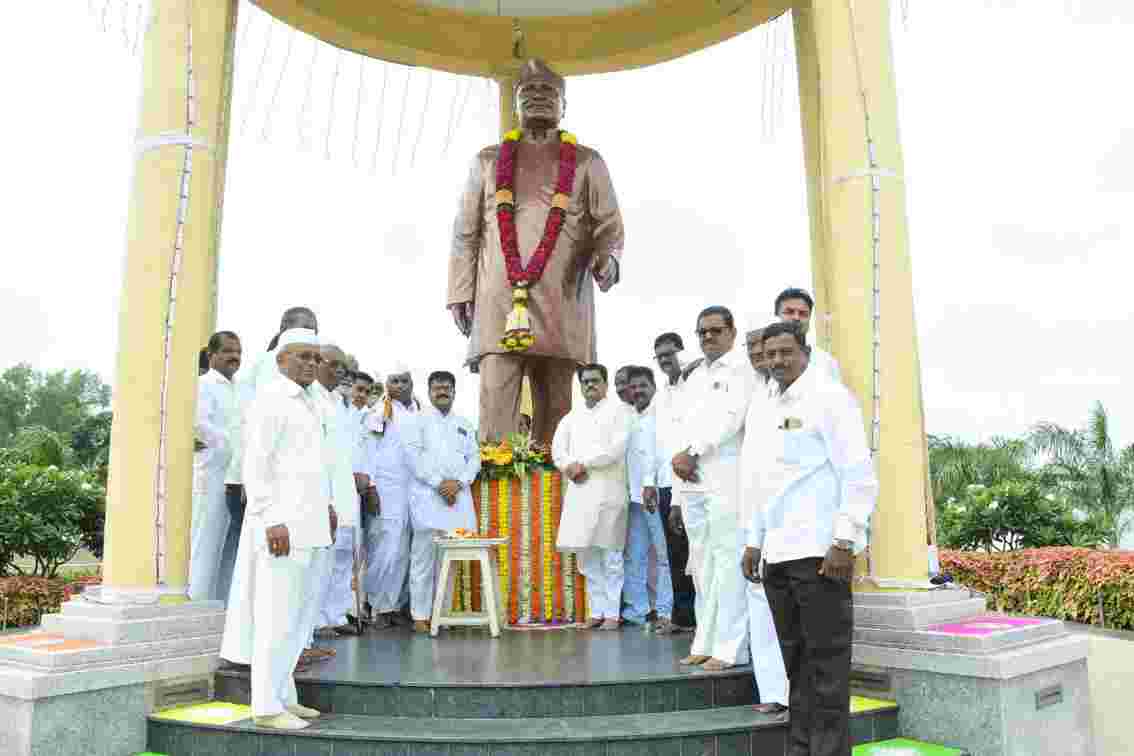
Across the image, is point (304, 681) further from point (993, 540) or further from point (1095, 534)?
point (1095, 534)

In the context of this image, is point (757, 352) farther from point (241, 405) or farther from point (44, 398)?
point (44, 398)

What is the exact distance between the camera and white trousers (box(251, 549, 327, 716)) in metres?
4.47

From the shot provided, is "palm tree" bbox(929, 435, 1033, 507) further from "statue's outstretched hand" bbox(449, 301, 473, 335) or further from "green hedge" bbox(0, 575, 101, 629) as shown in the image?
"green hedge" bbox(0, 575, 101, 629)

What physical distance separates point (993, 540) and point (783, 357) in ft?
43.5

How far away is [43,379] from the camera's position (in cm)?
4734

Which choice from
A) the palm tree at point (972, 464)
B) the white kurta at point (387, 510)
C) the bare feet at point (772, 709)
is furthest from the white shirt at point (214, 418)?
the palm tree at point (972, 464)

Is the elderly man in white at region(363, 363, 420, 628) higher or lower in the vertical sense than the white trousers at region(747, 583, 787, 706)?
higher

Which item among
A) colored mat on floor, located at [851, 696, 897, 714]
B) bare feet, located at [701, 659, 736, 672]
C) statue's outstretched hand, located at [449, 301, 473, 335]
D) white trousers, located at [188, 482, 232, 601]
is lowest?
colored mat on floor, located at [851, 696, 897, 714]

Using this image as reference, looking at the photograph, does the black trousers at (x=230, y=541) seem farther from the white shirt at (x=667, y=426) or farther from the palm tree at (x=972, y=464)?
the palm tree at (x=972, y=464)

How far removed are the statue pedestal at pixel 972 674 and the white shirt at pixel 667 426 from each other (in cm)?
155

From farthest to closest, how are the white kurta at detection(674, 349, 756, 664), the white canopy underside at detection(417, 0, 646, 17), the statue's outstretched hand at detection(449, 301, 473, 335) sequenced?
the white canopy underside at detection(417, 0, 646, 17)
the statue's outstretched hand at detection(449, 301, 473, 335)
the white kurta at detection(674, 349, 756, 664)

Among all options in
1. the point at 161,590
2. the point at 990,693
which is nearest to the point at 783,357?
the point at 990,693

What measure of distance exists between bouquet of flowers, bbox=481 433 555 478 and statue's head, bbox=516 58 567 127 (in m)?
3.02

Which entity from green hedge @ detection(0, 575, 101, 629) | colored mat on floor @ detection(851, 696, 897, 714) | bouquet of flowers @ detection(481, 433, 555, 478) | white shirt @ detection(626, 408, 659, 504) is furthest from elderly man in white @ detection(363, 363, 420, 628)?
green hedge @ detection(0, 575, 101, 629)
